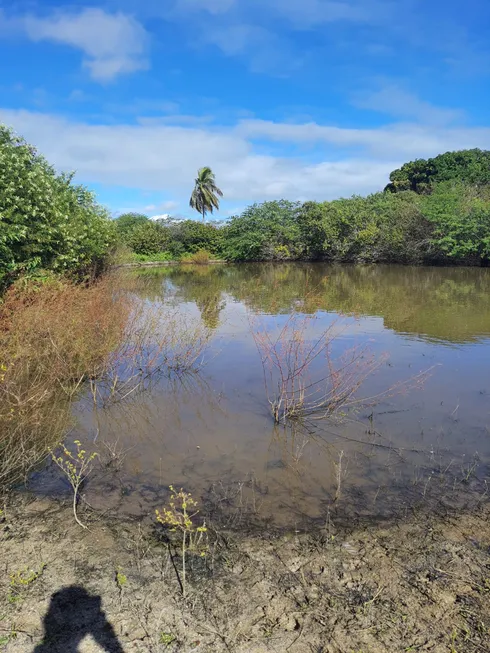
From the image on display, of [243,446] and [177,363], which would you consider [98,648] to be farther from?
[177,363]

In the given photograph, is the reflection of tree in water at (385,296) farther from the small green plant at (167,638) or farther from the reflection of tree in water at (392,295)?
the small green plant at (167,638)

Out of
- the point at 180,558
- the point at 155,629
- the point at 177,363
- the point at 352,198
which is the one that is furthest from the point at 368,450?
the point at 352,198

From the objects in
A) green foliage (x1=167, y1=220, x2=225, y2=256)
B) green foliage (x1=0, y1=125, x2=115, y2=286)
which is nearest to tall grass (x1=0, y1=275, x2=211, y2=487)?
green foliage (x1=0, y1=125, x2=115, y2=286)

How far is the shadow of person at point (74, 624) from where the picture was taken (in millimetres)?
3271

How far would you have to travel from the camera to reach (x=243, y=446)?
7152 mm

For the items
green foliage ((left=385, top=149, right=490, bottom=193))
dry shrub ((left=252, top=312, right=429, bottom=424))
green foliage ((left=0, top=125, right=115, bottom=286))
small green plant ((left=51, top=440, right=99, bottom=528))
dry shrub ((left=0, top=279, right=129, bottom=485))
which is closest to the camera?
small green plant ((left=51, top=440, right=99, bottom=528))

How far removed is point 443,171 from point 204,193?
3406 cm

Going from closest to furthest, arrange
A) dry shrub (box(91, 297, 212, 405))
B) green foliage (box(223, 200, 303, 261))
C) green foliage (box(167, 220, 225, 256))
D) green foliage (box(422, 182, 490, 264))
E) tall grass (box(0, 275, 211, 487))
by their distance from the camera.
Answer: tall grass (box(0, 275, 211, 487)) < dry shrub (box(91, 297, 212, 405)) < green foliage (box(422, 182, 490, 264)) < green foliage (box(223, 200, 303, 261)) < green foliage (box(167, 220, 225, 256))

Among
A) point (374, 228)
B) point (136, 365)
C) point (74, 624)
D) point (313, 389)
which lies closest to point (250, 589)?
point (74, 624)

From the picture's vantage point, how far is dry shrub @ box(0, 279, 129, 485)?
7.41 meters

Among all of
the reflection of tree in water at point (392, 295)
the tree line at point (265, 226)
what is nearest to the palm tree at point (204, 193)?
the tree line at point (265, 226)

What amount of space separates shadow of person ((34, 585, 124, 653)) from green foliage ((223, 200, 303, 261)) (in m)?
50.1

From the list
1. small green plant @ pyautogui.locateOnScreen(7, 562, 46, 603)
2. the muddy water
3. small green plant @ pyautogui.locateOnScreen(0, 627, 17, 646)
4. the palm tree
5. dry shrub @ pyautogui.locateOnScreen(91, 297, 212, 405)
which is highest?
the palm tree

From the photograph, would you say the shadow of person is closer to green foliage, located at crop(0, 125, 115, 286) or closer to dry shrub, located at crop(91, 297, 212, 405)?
dry shrub, located at crop(91, 297, 212, 405)
